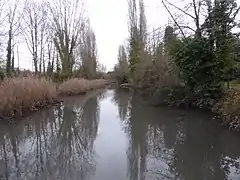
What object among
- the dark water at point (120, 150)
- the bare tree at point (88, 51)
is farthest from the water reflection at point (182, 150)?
the bare tree at point (88, 51)

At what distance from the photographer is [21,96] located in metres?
13.0

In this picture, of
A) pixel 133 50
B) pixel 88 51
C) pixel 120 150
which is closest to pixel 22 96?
pixel 120 150

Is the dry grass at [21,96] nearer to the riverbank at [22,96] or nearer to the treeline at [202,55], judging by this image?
the riverbank at [22,96]

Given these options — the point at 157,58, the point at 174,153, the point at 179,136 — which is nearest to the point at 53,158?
the point at 174,153

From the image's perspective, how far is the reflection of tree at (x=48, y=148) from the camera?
5.77 metres

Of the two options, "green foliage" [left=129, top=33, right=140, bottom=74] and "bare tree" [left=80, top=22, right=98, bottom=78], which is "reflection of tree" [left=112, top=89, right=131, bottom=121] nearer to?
"green foliage" [left=129, top=33, right=140, bottom=74]

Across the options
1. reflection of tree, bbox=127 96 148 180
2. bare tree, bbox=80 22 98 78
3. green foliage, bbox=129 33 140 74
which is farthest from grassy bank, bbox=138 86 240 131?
bare tree, bbox=80 22 98 78

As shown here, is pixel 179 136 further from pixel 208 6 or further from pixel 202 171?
pixel 208 6

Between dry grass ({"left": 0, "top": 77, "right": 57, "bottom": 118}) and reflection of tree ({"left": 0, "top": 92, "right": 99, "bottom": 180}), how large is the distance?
783 millimetres

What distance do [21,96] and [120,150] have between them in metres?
7.25

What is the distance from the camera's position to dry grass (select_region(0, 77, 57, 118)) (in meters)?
11.8

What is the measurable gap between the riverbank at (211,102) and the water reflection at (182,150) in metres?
0.41

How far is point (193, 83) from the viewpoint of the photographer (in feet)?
48.6

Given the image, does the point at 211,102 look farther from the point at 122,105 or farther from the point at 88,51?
the point at 88,51
